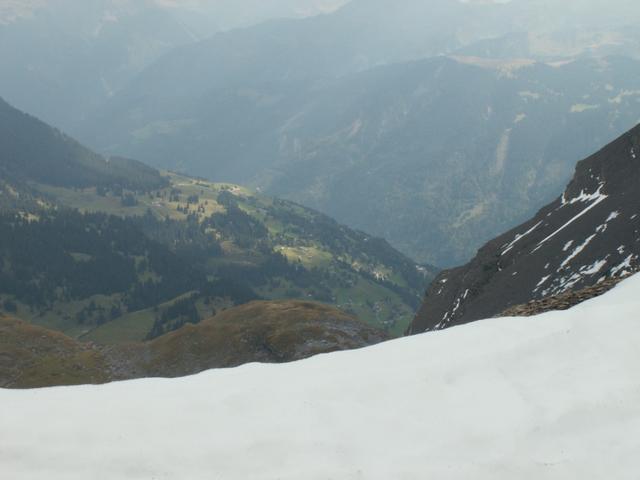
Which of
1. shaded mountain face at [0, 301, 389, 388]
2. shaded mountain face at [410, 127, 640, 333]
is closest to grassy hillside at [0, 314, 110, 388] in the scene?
shaded mountain face at [0, 301, 389, 388]

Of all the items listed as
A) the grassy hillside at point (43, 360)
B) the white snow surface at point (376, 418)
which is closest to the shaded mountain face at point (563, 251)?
the white snow surface at point (376, 418)

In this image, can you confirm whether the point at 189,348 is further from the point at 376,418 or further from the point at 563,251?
the point at 376,418

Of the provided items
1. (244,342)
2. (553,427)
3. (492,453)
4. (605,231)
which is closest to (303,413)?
(492,453)

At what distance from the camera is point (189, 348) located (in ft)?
358

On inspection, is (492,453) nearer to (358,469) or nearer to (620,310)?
(358,469)

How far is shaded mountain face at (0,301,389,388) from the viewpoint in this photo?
10019 centimetres

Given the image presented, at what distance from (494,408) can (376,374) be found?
5653 millimetres

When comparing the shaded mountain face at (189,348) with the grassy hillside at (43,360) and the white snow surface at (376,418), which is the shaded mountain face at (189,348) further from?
the white snow surface at (376,418)

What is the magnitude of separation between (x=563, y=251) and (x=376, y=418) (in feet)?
264

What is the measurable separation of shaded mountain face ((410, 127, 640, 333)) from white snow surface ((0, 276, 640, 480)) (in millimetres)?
46945

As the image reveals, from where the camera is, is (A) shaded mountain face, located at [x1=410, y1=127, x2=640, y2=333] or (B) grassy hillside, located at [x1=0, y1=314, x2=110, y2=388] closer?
(A) shaded mountain face, located at [x1=410, y1=127, x2=640, y2=333]

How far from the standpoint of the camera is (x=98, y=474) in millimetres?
19703

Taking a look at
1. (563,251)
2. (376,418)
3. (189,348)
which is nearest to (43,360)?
(189,348)

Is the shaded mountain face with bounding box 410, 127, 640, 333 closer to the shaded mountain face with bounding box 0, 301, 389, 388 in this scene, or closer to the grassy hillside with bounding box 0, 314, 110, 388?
the shaded mountain face with bounding box 0, 301, 389, 388
